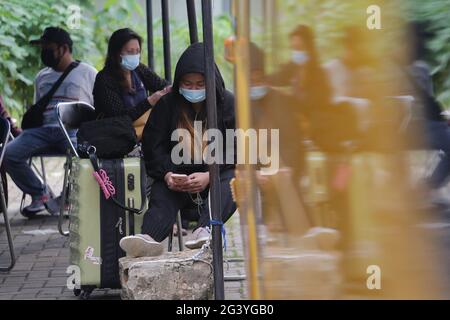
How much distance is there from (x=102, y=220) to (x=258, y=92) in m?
2.31

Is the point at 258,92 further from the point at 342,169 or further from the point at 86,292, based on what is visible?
the point at 86,292

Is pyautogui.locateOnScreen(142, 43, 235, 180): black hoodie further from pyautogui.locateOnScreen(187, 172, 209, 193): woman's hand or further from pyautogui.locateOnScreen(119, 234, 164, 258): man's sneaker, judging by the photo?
pyautogui.locateOnScreen(119, 234, 164, 258): man's sneaker

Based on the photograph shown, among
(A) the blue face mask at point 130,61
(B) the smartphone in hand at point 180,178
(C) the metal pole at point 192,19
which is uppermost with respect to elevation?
(C) the metal pole at point 192,19

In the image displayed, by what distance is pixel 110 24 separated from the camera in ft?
45.0

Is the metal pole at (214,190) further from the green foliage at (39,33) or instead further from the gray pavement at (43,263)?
the green foliage at (39,33)

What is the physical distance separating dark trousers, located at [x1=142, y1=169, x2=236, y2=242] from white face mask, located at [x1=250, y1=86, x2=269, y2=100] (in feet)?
6.29

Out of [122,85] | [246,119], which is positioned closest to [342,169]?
[246,119]

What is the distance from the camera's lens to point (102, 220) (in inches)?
227

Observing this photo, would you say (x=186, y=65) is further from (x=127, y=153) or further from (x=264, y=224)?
(x=264, y=224)

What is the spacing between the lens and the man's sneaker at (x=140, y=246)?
538 cm

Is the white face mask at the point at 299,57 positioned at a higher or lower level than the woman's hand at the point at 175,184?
higher

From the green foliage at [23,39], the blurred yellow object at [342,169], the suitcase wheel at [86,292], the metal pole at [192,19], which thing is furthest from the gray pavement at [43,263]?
the blurred yellow object at [342,169]

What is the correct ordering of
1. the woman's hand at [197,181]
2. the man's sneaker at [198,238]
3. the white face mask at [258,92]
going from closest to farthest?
the white face mask at [258,92]
the man's sneaker at [198,238]
the woman's hand at [197,181]

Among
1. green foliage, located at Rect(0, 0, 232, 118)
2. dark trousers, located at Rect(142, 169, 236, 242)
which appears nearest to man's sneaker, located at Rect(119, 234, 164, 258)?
dark trousers, located at Rect(142, 169, 236, 242)
